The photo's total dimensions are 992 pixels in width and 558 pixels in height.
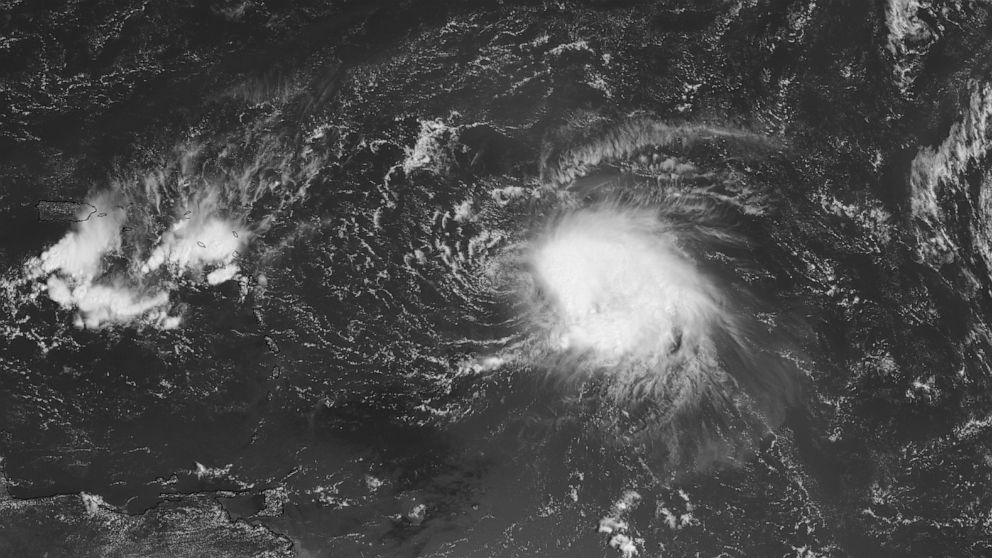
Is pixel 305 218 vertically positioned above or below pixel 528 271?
above

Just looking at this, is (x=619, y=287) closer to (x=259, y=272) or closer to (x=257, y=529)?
(x=259, y=272)

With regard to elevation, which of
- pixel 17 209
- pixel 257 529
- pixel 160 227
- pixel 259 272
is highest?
pixel 17 209

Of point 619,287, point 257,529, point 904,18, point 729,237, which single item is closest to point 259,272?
point 257,529

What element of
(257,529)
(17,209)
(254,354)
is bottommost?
(257,529)

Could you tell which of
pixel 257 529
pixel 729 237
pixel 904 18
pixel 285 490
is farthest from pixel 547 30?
pixel 257 529

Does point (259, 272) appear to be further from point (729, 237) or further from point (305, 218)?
point (729, 237)

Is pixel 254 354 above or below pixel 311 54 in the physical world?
below
